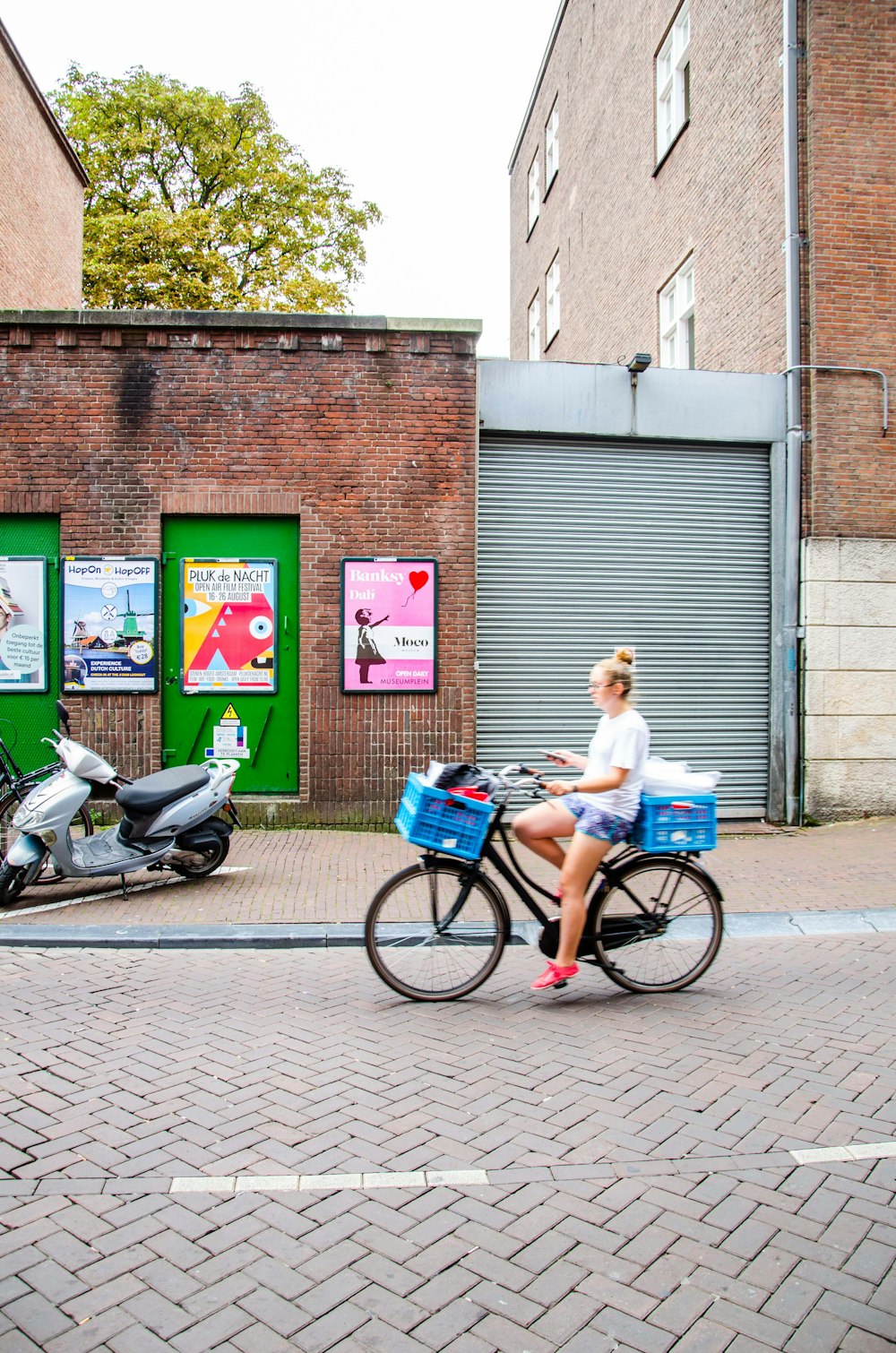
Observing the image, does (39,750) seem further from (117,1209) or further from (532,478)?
(117,1209)

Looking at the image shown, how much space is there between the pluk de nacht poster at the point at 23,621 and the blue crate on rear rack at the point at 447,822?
6.47 m

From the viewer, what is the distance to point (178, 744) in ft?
33.5

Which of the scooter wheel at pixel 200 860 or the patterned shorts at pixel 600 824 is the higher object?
the patterned shorts at pixel 600 824

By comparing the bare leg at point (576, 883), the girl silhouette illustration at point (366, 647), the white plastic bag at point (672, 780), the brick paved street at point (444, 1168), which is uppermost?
the girl silhouette illustration at point (366, 647)

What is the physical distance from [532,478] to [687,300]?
17.5 feet

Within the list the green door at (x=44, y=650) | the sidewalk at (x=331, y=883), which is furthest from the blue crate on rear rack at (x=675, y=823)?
Result: the green door at (x=44, y=650)

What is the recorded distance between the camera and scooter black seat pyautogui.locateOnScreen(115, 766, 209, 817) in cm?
730

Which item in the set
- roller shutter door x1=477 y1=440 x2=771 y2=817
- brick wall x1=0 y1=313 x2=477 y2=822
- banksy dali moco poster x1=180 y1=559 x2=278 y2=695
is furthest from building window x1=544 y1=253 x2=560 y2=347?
banksy dali moco poster x1=180 y1=559 x2=278 y2=695

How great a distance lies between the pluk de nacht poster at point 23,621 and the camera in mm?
10125

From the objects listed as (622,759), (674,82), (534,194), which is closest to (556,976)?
(622,759)

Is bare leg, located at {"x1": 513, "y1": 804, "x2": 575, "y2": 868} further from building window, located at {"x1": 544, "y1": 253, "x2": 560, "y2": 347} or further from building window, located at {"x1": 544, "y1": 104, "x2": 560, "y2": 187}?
building window, located at {"x1": 544, "y1": 104, "x2": 560, "y2": 187}

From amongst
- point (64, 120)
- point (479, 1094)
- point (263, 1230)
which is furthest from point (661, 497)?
point (64, 120)

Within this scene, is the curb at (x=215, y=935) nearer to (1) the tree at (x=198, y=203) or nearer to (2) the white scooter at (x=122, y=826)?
(2) the white scooter at (x=122, y=826)

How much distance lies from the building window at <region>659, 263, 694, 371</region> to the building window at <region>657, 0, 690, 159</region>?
1.91 meters
